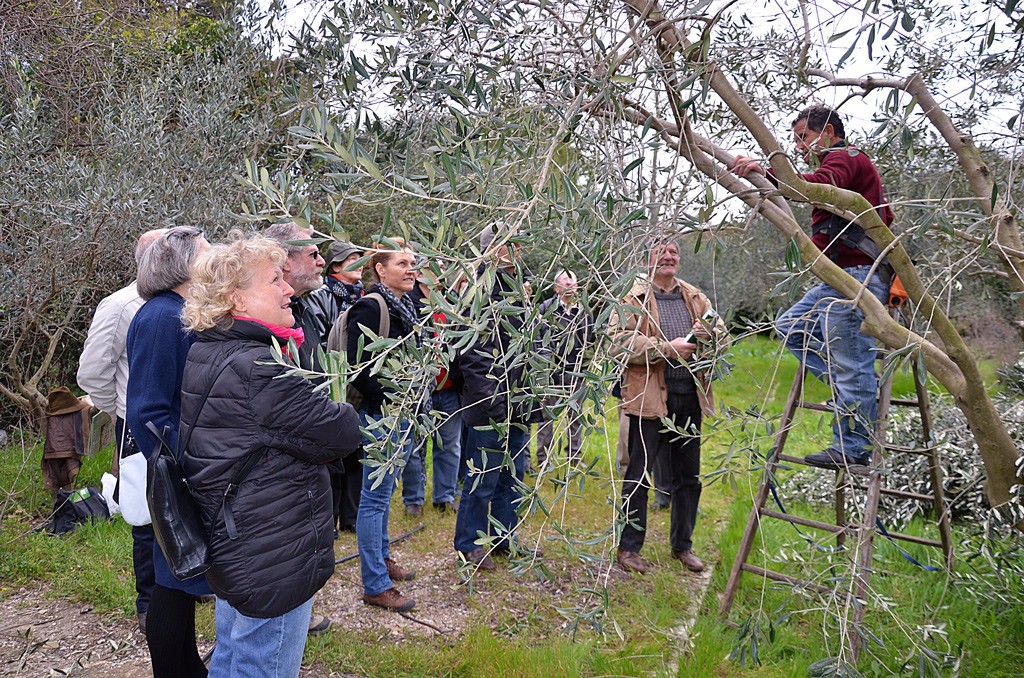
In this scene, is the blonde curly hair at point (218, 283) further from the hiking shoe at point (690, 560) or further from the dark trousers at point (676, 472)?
the hiking shoe at point (690, 560)

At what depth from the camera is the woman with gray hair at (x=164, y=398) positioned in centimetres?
342

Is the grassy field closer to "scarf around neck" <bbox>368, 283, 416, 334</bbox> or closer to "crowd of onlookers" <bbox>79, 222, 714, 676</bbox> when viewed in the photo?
"crowd of onlookers" <bbox>79, 222, 714, 676</bbox>

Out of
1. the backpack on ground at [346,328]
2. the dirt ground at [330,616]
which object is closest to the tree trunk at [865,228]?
the dirt ground at [330,616]

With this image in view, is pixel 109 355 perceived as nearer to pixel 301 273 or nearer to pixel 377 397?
pixel 301 273

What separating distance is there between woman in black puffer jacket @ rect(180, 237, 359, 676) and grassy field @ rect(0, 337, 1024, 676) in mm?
892

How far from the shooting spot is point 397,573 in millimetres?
5570

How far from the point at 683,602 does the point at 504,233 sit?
3.80 meters

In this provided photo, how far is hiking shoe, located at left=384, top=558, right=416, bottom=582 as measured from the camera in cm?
555

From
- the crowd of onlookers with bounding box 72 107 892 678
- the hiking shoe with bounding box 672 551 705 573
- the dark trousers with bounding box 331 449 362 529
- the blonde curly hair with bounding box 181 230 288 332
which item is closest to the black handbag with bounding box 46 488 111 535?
the dark trousers with bounding box 331 449 362 529

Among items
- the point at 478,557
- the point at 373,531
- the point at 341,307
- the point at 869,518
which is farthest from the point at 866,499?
the point at 341,307

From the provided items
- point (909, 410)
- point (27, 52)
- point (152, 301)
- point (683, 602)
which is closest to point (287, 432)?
point (152, 301)

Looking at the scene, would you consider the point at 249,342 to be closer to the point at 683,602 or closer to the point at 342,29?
the point at 342,29

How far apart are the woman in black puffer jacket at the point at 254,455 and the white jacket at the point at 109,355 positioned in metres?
1.66

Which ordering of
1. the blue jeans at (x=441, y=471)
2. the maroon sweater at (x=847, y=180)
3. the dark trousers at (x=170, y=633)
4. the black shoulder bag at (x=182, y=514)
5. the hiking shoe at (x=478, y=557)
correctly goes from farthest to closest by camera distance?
the blue jeans at (x=441, y=471) → the hiking shoe at (x=478, y=557) → the dark trousers at (x=170, y=633) → the maroon sweater at (x=847, y=180) → the black shoulder bag at (x=182, y=514)
